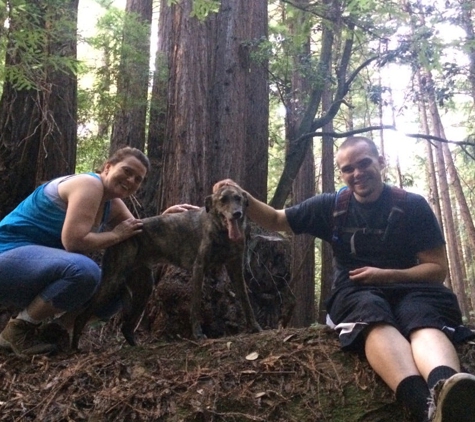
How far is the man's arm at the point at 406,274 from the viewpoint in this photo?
154 inches

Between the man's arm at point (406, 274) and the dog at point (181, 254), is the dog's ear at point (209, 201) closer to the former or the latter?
the dog at point (181, 254)

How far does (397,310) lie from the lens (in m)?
3.78

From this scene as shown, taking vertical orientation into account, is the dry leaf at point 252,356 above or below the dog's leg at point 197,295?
below

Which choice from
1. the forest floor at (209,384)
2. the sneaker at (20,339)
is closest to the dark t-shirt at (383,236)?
the forest floor at (209,384)

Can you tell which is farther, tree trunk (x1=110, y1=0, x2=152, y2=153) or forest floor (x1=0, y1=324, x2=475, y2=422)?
tree trunk (x1=110, y1=0, x2=152, y2=153)

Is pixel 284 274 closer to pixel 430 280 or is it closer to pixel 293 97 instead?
pixel 430 280

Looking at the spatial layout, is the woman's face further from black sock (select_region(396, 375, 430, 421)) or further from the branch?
the branch

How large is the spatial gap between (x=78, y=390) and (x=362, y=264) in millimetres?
2342

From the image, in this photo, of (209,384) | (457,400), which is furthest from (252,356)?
(457,400)

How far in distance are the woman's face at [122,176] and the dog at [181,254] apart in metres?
0.61

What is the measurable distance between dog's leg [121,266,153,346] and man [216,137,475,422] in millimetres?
1191

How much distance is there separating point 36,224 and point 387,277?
283 cm

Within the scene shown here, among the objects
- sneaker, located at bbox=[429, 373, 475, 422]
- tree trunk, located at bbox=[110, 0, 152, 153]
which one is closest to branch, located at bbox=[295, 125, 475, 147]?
tree trunk, located at bbox=[110, 0, 152, 153]

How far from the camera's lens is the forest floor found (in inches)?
134
